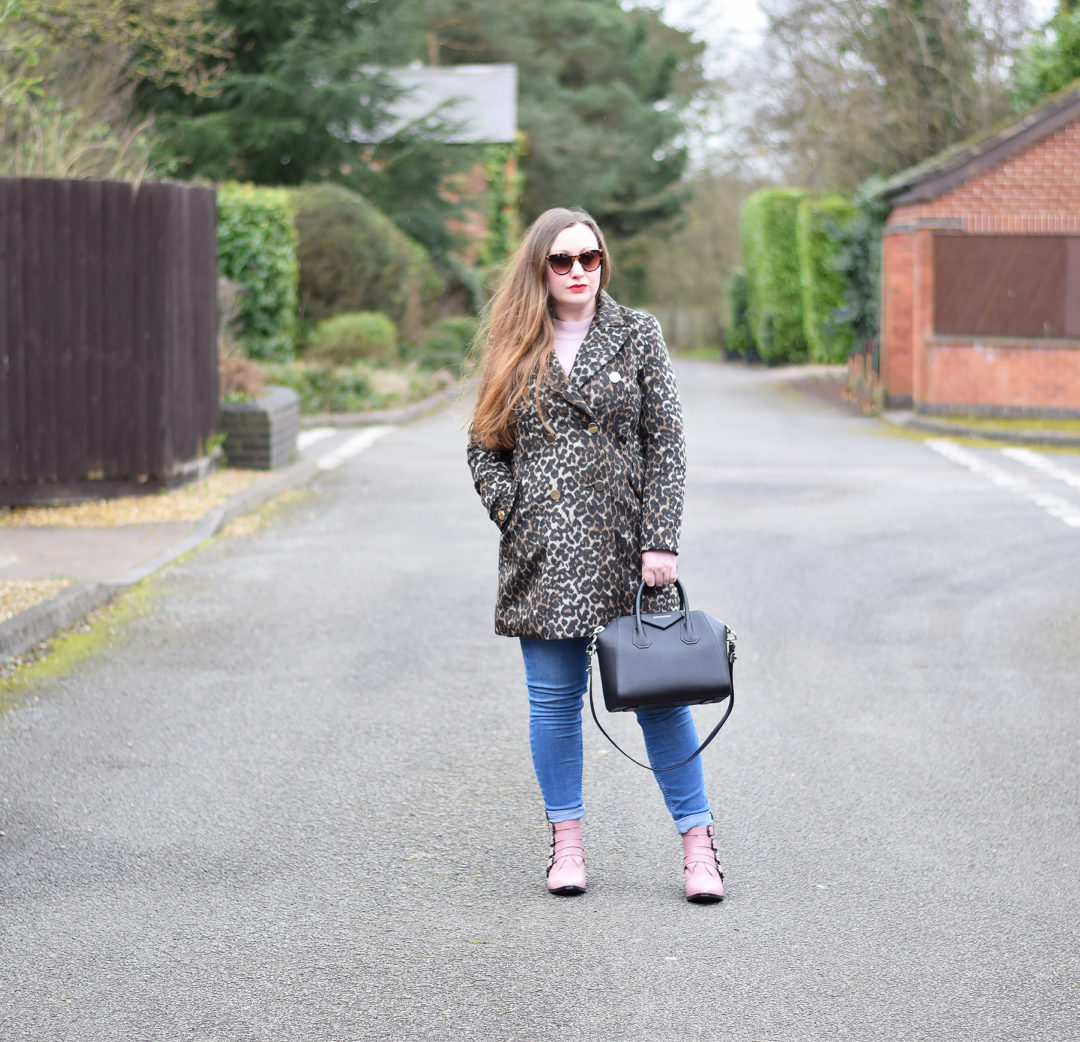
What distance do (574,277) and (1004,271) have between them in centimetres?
1707

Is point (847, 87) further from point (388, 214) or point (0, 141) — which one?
point (0, 141)

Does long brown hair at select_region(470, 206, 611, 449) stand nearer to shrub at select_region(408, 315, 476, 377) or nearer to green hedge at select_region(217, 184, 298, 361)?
green hedge at select_region(217, 184, 298, 361)

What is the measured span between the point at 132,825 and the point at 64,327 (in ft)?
22.3

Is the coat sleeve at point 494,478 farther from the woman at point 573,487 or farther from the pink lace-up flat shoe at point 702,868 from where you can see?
the pink lace-up flat shoe at point 702,868

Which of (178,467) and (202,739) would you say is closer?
(202,739)

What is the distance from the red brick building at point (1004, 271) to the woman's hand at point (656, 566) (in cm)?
1687

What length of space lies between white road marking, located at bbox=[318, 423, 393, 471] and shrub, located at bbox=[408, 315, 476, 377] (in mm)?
6080

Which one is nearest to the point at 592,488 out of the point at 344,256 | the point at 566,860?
the point at 566,860

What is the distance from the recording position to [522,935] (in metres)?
3.73

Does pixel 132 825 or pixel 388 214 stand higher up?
pixel 388 214

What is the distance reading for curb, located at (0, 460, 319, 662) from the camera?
684cm

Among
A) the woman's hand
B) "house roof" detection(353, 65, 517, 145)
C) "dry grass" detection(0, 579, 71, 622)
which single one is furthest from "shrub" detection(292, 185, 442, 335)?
the woman's hand

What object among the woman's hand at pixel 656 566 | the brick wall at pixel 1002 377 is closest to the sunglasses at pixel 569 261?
the woman's hand at pixel 656 566

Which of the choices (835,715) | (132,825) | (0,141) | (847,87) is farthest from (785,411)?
(132,825)
